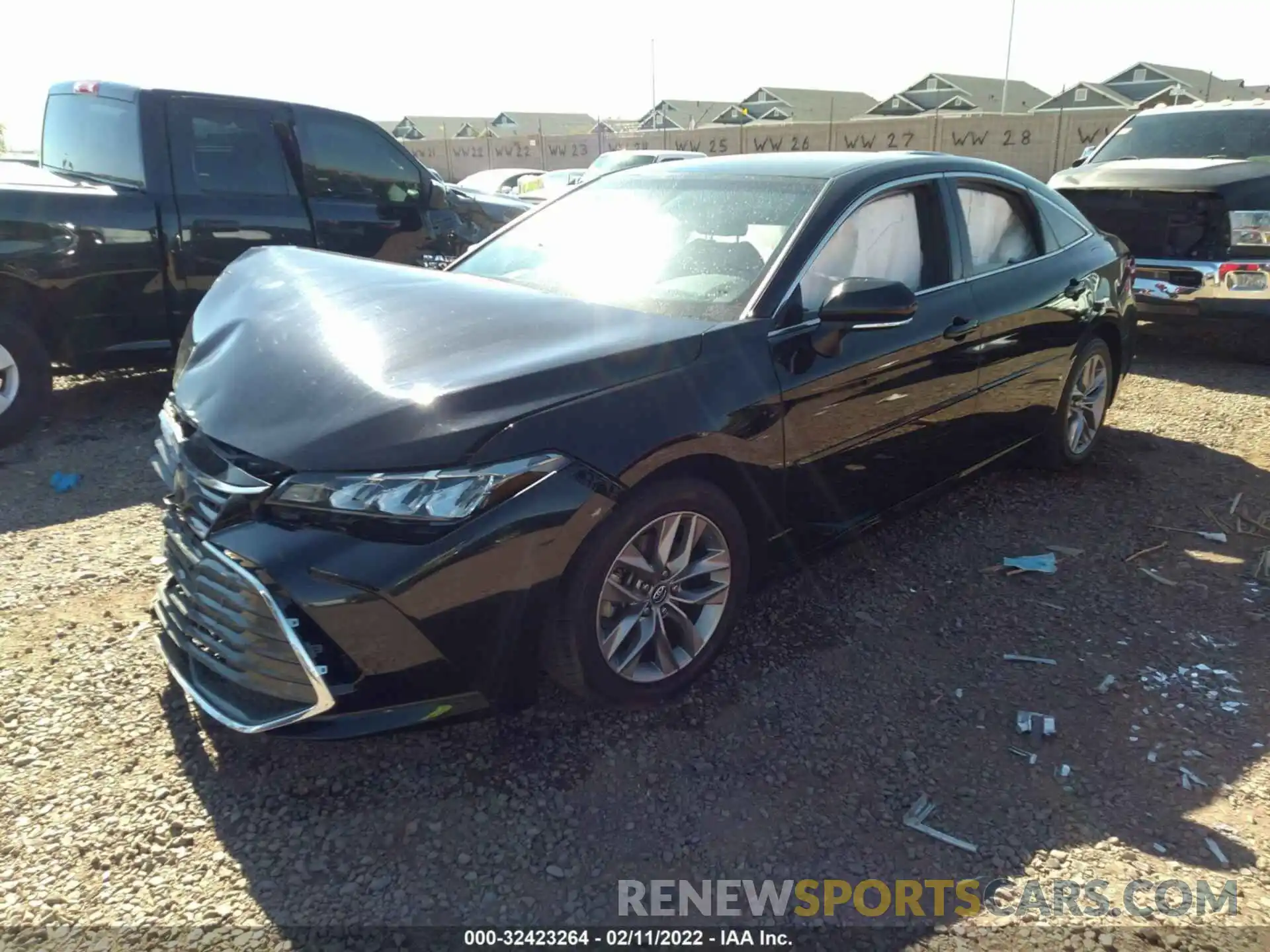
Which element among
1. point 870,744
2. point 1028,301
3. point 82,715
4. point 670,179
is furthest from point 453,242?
point 870,744

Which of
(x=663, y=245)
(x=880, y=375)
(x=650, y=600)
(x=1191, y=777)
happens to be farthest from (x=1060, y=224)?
(x=650, y=600)

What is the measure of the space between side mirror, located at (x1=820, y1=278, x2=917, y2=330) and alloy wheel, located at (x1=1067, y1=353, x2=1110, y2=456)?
223 centimetres

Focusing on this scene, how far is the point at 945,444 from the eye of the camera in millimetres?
3857

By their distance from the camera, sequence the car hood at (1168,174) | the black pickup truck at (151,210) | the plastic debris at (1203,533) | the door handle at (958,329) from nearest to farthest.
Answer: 1. the door handle at (958,329)
2. the plastic debris at (1203,533)
3. the black pickup truck at (151,210)
4. the car hood at (1168,174)

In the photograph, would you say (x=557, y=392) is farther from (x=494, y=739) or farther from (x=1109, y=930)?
(x=1109, y=930)

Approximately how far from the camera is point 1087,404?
5031 mm

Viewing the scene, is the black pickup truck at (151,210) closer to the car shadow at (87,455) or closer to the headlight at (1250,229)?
the car shadow at (87,455)

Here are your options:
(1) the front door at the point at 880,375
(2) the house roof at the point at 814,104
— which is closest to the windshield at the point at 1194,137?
(1) the front door at the point at 880,375

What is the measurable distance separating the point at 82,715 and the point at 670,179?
2.90m

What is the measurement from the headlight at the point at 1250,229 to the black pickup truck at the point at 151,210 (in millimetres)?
6303

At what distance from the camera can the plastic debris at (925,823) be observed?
240 cm

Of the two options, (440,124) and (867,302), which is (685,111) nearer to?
(440,124)

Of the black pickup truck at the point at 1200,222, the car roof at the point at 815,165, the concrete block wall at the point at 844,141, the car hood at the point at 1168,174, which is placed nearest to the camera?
the car roof at the point at 815,165

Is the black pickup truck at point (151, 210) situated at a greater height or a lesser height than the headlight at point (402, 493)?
greater
